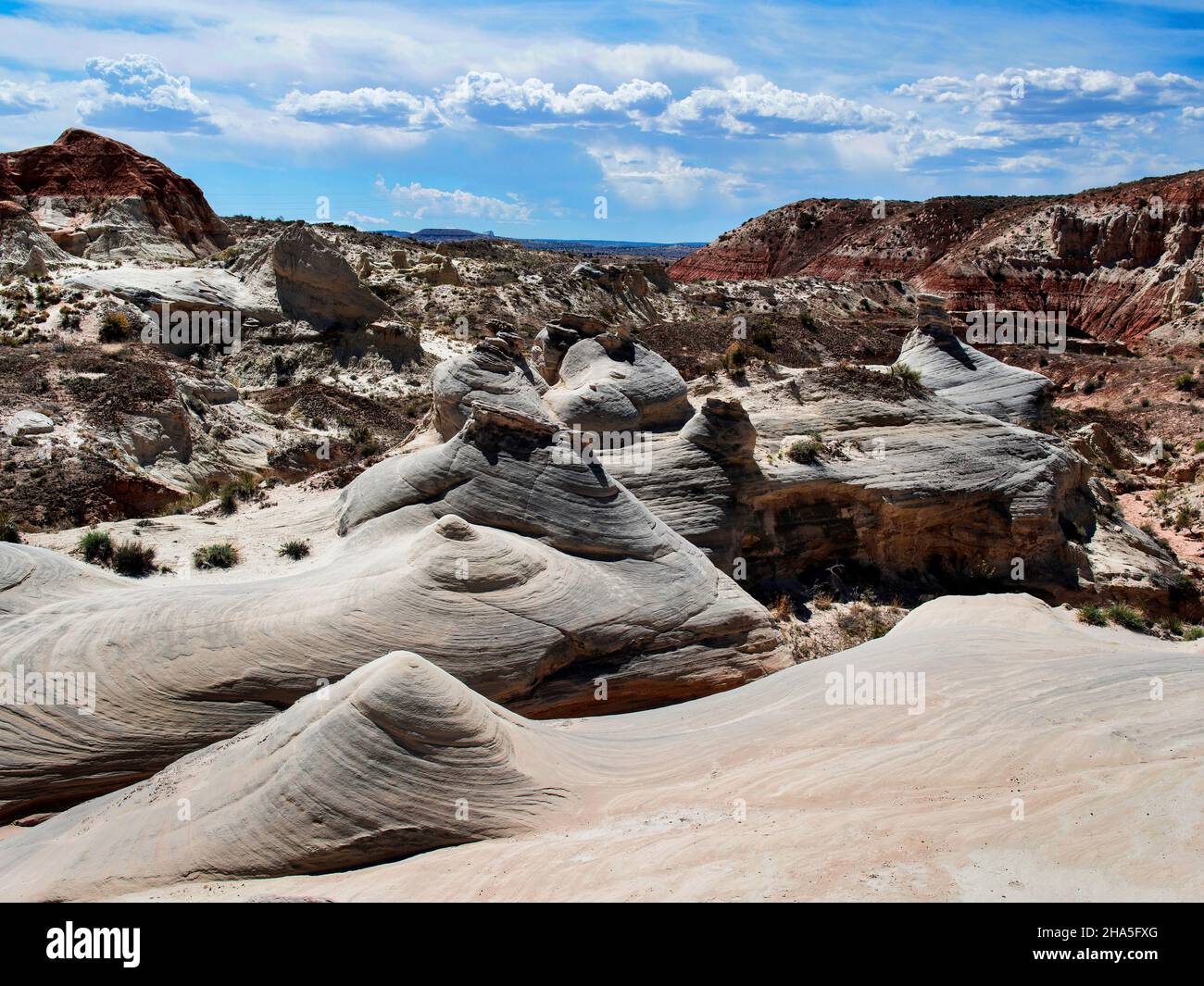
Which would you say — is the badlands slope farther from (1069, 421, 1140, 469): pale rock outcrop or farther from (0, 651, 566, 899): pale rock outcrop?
(1069, 421, 1140, 469): pale rock outcrop

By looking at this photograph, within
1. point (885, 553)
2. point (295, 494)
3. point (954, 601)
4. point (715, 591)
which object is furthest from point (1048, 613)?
point (295, 494)

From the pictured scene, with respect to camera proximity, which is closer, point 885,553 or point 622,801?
point 622,801

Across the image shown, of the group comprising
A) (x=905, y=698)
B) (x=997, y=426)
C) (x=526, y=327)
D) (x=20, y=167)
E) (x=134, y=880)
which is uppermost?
(x=20, y=167)

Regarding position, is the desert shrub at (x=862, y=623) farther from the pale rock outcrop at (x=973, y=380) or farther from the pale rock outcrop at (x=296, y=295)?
the pale rock outcrop at (x=296, y=295)

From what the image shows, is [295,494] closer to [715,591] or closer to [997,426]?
[715,591]

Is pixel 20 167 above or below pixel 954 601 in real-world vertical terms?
above

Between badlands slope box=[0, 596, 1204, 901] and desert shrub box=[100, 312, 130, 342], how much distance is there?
20.7 m

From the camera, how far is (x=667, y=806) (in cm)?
762

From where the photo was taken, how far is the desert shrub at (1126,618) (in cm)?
1530

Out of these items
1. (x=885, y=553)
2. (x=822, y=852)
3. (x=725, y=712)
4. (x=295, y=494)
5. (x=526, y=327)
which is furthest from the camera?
(x=526, y=327)

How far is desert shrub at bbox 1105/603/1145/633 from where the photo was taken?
603 inches

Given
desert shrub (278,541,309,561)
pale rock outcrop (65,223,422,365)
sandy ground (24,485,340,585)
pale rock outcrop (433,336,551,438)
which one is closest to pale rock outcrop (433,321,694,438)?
pale rock outcrop (433,336,551,438)
